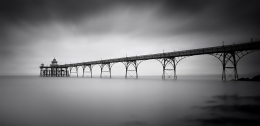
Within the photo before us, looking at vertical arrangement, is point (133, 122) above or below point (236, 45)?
below

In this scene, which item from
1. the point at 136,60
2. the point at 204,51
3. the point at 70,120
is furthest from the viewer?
the point at 136,60

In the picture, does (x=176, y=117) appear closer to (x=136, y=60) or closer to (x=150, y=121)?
(x=150, y=121)

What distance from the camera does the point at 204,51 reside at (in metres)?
26.6

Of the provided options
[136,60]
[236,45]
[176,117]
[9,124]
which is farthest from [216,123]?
[136,60]

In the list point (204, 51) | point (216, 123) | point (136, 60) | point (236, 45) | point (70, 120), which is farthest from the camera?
point (136, 60)

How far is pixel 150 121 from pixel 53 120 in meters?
3.22

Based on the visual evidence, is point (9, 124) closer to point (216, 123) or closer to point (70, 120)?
point (70, 120)

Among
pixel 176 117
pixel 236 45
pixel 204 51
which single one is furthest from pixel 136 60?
pixel 176 117

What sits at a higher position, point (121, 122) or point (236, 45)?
point (236, 45)

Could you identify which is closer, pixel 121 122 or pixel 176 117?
pixel 121 122

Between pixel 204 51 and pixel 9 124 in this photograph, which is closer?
pixel 9 124

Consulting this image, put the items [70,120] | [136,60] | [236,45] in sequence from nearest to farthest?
[70,120]
[236,45]
[136,60]

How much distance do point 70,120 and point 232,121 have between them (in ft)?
17.0

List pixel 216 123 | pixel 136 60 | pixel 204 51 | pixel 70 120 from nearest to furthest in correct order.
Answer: pixel 216 123, pixel 70 120, pixel 204 51, pixel 136 60
